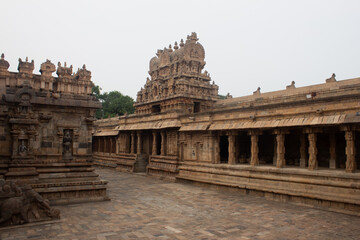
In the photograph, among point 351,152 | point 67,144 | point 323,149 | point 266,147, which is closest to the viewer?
point 351,152

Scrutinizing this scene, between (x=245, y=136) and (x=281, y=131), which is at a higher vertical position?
(x=281, y=131)

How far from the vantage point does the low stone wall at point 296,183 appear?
1284 cm

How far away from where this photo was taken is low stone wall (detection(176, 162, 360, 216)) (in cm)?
1284

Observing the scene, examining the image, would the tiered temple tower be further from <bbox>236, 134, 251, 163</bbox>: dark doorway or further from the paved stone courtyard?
the paved stone courtyard

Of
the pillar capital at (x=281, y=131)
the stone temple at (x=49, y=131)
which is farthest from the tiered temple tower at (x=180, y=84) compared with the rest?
the stone temple at (x=49, y=131)

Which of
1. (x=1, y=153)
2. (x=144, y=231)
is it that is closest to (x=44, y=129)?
(x=1, y=153)

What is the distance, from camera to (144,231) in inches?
402

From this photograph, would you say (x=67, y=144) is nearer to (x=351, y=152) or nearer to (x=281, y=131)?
(x=281, y=131)

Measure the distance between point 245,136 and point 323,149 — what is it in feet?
17.8

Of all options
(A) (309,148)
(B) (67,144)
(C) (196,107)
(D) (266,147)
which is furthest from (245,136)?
(B) (67,144)

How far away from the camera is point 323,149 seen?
17406mm

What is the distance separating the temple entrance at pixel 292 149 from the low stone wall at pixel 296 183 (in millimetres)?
3457

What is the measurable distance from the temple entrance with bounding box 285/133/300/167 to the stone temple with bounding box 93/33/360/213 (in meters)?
0.06

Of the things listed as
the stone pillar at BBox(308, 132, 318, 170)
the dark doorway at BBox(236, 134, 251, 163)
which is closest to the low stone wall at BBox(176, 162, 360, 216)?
the stone pillar at BBox(308, 132, 318, 170)
